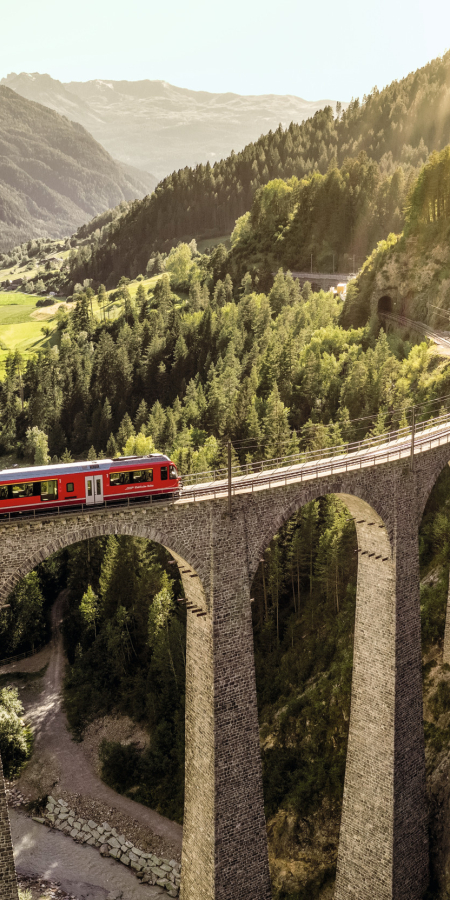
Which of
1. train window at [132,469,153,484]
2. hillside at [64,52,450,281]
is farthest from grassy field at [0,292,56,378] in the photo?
train window at [132,469,153,484]

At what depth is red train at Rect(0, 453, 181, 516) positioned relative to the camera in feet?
91.6

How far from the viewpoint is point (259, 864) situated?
105 ft

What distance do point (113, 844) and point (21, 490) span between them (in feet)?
101

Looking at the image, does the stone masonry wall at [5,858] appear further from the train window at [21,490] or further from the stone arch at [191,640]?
the train window at [21,490]

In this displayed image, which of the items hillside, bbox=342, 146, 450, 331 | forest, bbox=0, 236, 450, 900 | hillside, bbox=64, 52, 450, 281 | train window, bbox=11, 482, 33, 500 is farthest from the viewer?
hillside, bbox=64, 52, 450, 281

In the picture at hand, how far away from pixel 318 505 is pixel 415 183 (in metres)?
45.7

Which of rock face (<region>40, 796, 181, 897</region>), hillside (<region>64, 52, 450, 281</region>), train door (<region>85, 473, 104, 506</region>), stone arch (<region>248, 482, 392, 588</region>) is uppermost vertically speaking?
hillside (<region>64, 52, 450, 281</region>)

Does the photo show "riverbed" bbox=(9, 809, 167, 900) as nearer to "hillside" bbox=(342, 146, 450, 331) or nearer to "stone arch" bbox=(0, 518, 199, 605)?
"stone arch" bbox=(0, 518, 199, 605)

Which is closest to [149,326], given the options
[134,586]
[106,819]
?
[134,586]

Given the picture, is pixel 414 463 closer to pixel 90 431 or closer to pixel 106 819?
pixel 106 819

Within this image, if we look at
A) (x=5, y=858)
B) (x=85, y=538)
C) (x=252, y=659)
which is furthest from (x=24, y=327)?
(x=5, y=858)

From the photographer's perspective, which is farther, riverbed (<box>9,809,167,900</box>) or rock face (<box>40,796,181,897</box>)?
rock face (<box>40,796,181,897</box>)

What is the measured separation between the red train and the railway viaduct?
1.01 metres

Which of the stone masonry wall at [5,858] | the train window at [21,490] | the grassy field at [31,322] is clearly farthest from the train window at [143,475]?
the grassy field at [31,322]
